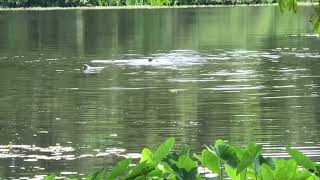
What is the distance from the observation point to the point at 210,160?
1.81 m

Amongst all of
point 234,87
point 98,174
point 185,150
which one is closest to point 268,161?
point 185,150

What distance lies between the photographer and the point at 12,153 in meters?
17.3

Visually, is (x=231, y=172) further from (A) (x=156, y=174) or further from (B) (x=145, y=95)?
(B) (x=145, y=95)

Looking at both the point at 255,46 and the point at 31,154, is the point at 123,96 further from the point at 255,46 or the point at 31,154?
the point at 255,46

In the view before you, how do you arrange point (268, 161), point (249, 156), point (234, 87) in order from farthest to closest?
point (234, 87)
point (268, 161)
point (249, 156)

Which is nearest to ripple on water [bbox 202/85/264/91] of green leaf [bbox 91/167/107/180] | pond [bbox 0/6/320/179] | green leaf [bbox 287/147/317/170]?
pond [bbox 0/6/320/179]

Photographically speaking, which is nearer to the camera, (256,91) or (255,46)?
(256,91)

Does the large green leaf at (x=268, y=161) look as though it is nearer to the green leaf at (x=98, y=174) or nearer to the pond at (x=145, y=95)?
the green leaf at (x=98, y=174)

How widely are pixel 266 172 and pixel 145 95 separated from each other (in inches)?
958

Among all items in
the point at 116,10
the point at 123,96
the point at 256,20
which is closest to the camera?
the point at 123,96

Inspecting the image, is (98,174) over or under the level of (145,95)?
over

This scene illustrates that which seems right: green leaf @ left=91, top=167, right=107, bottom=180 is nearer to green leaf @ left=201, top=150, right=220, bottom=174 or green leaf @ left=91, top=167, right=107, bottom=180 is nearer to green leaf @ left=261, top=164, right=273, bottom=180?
green leaf @ left=201, top=150, right=220, bottom=174

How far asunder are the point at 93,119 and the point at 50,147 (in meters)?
3.69

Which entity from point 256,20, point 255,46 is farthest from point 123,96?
point 256,20
